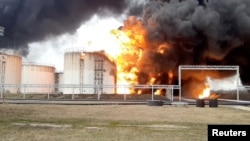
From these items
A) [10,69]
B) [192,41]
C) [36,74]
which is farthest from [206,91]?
[10,69]

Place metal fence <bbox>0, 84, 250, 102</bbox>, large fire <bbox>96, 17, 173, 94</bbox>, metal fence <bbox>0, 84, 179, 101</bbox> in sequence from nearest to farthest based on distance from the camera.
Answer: metal fence <bbox>0, 84, 250, 102</bbox> < metal fence <bbox>0, 84, 179, 101</bbox> < large fire <bbox>96, 17, 173, 94</bbox>

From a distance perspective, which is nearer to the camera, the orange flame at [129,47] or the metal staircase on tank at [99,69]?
the orange flame at [129,47]

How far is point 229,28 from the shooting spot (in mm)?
71938

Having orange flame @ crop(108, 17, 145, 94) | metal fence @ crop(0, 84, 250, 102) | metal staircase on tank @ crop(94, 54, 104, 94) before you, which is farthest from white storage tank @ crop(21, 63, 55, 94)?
orange flame @ crop(108, 17, 145, 94)

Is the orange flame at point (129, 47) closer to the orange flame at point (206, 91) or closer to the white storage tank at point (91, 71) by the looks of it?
the white storage tank at point (91, 71)

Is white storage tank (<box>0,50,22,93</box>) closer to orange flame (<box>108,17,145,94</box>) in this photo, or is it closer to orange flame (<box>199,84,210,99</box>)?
orange flame (<box>108,17,145,94</box>)

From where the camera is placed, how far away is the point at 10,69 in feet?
301

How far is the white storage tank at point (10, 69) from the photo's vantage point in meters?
89.5

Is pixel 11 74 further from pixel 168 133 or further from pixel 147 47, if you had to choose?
pixel 168 133

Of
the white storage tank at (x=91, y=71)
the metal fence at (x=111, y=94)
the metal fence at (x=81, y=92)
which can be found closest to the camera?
the metal fence at (x=111, y=94)

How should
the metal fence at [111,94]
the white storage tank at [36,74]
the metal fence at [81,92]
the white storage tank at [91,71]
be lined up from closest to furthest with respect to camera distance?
the metal fence at [111,94] → the metal fence at [81,92] → the white storage tank at [91,71] → the white storage tank at [36,74]

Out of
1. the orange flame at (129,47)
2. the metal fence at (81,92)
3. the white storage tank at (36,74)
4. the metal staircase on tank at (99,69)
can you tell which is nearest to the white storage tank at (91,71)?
the metal staircase on tank at (99,69)

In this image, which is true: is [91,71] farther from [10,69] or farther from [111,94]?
[10,69]

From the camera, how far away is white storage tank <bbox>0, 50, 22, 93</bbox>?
89.5m
